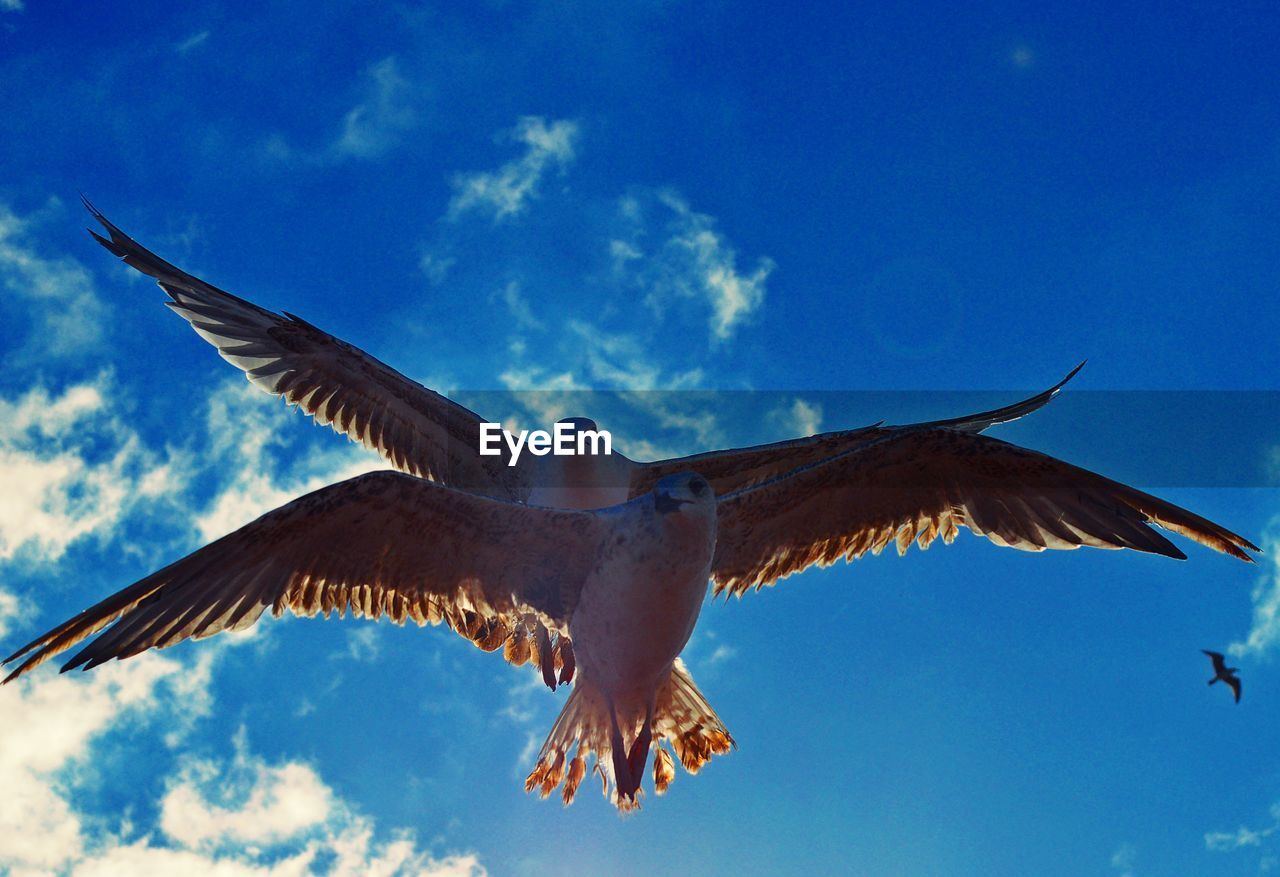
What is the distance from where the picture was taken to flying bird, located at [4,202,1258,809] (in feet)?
23.6

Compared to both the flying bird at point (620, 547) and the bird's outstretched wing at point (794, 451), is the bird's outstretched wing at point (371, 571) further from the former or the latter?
the bird's outstretched wing at point (794, 451)

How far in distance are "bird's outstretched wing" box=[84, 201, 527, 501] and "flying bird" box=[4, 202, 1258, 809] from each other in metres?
0.65

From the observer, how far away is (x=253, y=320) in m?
10.9

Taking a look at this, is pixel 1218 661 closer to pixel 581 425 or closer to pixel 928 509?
pixel 928 509

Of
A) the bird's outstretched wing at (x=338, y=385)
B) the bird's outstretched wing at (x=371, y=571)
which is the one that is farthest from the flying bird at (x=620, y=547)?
the bird's outstretched wing at (x=338, y=385)

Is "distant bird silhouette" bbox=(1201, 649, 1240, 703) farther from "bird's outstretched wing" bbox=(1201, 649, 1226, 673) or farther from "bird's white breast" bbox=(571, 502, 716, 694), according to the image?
"bird's white breast" bbox=(571, 502, 716, 694)

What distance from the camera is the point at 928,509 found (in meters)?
8.90

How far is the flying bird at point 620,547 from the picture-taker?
23.6 feet

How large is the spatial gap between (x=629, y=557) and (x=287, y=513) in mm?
2186

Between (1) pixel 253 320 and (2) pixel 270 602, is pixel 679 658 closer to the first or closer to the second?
(2) pixel 270 602

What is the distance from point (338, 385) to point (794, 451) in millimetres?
4546

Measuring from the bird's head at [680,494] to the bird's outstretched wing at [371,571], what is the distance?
61 cm

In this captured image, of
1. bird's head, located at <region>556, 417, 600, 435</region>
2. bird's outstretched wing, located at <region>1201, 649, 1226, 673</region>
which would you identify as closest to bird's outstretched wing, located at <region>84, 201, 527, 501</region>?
bird's head, located at <region>556, 417, 600, 435</region>

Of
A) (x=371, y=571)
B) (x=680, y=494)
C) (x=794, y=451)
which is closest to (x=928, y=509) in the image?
(x=794, y=451)
